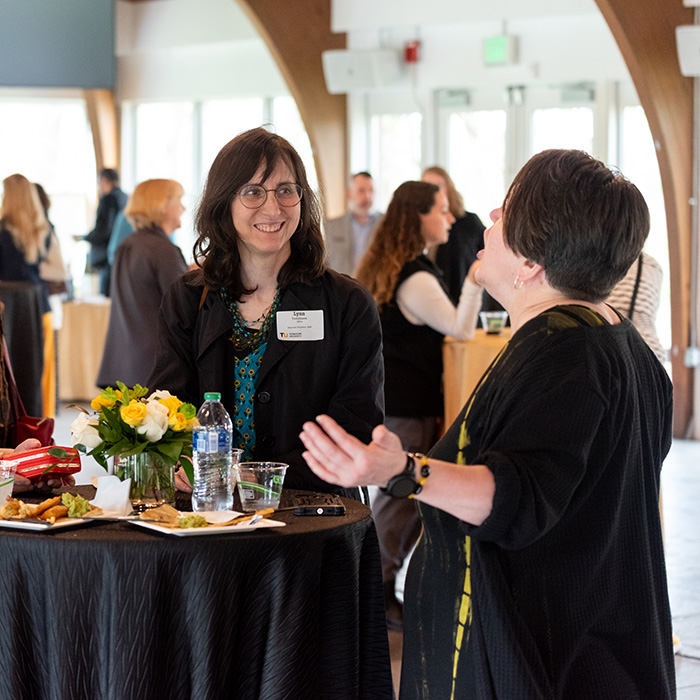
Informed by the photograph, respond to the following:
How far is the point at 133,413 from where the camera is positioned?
1.95 meters

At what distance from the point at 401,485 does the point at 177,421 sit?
79 cm

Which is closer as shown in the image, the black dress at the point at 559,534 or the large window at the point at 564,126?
the black dress at the point at 559,534

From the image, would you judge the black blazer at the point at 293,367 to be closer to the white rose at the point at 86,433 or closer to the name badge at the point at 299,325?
the name badge at the point at 299,325

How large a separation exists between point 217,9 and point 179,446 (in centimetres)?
1025

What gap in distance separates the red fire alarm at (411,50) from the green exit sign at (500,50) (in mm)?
720

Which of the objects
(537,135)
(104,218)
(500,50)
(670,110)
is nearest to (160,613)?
(670,110)

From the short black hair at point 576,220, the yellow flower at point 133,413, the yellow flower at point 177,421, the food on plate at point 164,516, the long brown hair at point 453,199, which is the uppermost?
the long brown hair at point 453,199

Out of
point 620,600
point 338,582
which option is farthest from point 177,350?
point 620,600

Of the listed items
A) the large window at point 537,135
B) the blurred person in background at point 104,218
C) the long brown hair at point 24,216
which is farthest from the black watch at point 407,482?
the blurred person in background at point 104,218

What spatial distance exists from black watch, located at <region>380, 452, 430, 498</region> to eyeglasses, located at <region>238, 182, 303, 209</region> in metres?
1.24

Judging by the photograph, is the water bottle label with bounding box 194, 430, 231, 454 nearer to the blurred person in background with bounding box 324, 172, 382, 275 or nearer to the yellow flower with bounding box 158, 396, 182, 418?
the yellow flower with bounding box 158, 396, 182, 418

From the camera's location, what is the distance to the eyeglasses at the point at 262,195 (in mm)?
2436

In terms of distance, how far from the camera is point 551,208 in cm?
145

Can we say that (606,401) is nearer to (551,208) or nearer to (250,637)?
(551,208)
